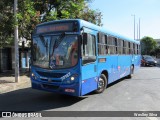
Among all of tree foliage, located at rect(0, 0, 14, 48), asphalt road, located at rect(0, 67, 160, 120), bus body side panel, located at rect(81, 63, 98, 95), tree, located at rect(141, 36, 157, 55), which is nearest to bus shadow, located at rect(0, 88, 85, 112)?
asphalt road, located at rect(0, 67, 160, 120)

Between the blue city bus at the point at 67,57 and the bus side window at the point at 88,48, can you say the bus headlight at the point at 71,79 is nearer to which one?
the blue city bus at the point at 67,57

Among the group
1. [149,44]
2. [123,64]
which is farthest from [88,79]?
[149,44]

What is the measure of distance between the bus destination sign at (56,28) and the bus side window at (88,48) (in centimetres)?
64

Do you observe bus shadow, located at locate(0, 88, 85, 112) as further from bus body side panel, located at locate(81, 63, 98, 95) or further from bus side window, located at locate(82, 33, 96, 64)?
bus side window, located at locate(82, 33, 96, 64)

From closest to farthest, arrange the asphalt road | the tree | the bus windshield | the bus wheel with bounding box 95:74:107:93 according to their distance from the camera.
A: the asphalt road < the bus windshield < the bus wheel with bounding box 95:74:107:93 < the tree

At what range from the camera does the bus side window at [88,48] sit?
8766 millimetres

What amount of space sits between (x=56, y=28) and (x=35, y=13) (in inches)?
355

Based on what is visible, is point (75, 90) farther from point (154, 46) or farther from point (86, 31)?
point (154, 46)

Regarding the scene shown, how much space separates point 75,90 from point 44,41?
7.26ft

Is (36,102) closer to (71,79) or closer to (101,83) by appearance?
(71,79)

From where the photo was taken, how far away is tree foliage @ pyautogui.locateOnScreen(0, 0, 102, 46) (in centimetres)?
1519

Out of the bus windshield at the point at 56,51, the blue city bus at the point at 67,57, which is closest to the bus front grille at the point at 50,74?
the blue city bus at the point at 67,57

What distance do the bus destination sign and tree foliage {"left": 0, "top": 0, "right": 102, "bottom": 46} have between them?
17.4 ft

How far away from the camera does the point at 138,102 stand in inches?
362
